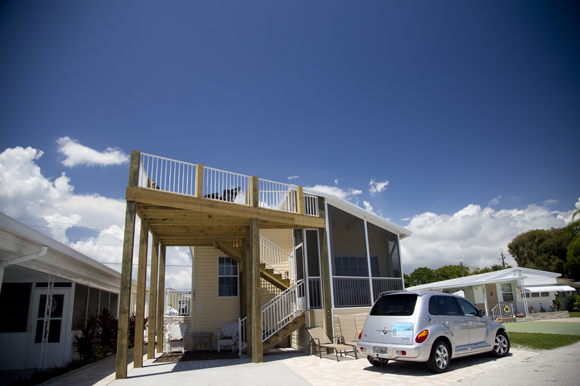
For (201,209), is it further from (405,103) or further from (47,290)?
(405,103)

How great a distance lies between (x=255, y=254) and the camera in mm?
9125

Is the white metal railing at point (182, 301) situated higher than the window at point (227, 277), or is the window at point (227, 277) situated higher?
the window at point (227, 277)

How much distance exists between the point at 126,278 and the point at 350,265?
9287 mm

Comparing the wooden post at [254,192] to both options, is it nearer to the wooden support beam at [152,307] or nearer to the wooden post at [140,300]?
the wooden post at [140,300]

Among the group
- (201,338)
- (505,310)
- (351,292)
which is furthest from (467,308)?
(505,310)

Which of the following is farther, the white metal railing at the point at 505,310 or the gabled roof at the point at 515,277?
the gabled roof at the point at 515,277

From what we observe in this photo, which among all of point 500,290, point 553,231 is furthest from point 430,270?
point 500,290

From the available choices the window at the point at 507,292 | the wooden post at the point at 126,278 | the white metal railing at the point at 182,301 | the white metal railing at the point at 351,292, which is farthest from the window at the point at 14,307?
→ the window at the point at 507,292

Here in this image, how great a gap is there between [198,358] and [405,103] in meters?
12.9

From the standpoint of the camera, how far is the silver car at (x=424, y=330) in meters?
5.88

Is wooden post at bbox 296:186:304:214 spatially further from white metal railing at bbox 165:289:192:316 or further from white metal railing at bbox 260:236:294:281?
white metal railing at bbox 165:289:192:316

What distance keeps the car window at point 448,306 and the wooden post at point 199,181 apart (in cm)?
594

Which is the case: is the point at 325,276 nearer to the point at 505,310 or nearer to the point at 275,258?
the point at 275,258

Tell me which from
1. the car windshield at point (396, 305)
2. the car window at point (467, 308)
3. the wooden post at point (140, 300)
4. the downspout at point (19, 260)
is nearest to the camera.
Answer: the downspout at point (19, 260)
